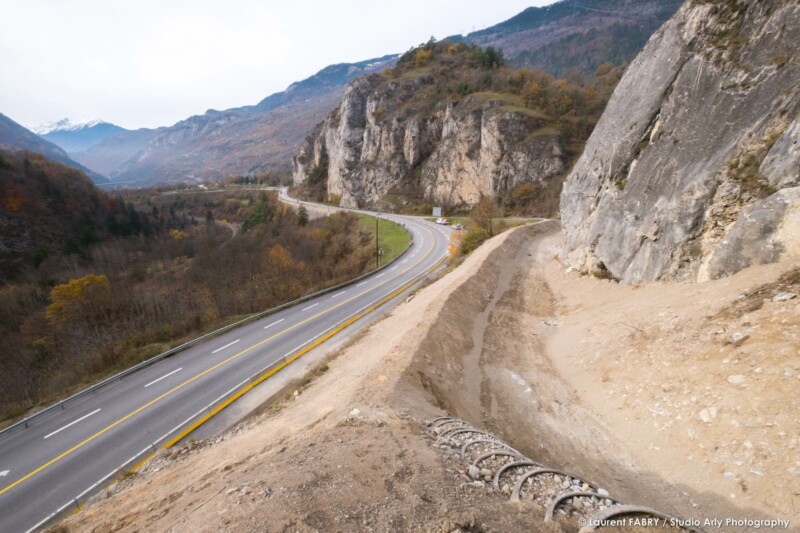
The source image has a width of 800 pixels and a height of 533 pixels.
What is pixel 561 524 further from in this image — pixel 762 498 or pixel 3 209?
pixel 3 209

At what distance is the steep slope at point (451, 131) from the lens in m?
63.5

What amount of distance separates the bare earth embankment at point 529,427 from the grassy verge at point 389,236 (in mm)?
29571

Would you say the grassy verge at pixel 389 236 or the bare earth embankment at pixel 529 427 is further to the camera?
the grassy verge at pixel 389 236

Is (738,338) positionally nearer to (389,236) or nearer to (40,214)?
(389,236)

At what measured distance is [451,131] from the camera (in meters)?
74.2

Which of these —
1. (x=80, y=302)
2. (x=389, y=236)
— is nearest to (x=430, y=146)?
(x=389, y=236)

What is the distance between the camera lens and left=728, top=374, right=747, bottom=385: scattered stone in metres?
8.09

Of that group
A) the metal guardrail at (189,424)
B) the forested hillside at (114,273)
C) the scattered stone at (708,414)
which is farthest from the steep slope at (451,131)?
the scattered stone at (708,414)

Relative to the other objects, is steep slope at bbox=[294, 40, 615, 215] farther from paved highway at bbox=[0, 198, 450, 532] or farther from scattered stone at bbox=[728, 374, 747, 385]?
scattered stone at bbox=[728, 374, 747, 385]

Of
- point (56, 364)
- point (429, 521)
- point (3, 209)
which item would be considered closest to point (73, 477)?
point (429, 521)

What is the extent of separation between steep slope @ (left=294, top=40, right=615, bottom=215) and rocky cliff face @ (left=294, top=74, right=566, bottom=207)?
7.8 inches

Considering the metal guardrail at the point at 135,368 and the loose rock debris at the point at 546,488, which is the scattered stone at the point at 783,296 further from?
the metal guardrail at the point at 135,368

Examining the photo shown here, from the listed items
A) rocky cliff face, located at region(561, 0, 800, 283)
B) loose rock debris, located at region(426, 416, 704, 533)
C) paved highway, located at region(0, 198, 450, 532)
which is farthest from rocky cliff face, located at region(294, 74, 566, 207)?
loose rock debris, located at region(426, 416, 704, 533)

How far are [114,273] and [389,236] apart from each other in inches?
2250
